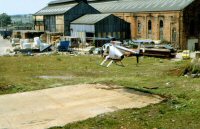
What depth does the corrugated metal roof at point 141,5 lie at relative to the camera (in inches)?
2065

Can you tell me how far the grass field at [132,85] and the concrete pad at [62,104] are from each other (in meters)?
0.90

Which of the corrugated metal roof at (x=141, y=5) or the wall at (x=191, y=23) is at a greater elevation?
the corrugated metal roof at (x=141, y=5)

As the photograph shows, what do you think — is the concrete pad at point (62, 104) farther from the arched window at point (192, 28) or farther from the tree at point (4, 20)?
the tree at point (4, 20)

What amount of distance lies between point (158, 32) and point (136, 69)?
25.2 metres

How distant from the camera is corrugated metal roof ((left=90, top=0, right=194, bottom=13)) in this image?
52441 mm

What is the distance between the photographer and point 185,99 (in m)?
17.0

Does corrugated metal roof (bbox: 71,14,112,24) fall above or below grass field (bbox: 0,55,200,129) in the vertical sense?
above

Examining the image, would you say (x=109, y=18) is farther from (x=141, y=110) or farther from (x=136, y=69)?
(x=141, y=110)

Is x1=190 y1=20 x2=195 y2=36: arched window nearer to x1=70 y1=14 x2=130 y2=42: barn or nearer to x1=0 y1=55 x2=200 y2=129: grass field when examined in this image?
x1=70 y1=14 x2=130 y2=42: barn

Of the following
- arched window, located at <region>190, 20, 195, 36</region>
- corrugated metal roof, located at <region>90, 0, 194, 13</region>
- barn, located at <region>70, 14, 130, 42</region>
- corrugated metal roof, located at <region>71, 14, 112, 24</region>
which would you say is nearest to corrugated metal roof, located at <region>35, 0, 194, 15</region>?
corrugated metal roof, located at <region>90, 0, 194, 13</region>

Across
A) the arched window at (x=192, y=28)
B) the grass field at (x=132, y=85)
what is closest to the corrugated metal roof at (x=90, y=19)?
the arched window at (x=192, y=28)

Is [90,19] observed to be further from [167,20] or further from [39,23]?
[39,23]

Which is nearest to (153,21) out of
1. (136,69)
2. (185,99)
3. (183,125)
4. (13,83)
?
(136,69)

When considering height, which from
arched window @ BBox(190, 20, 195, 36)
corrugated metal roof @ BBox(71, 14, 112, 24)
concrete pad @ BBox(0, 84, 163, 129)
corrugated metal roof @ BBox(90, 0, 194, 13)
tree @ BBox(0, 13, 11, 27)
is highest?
tree @ BBox(0, 13, 11, 27)
